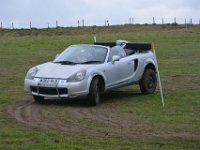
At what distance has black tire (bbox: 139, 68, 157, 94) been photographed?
16250 millimetres

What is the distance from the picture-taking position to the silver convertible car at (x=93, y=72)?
13547 millimetres

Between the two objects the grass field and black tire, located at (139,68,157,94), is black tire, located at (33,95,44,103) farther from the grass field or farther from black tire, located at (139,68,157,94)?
black tire, located at (139,68,157,94)

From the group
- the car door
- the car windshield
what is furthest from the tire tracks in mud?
the car windshield

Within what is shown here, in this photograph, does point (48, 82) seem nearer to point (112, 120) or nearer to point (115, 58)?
point (115, 58)

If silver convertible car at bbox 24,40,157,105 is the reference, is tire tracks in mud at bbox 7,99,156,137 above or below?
below

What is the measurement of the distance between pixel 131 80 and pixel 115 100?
909 mm

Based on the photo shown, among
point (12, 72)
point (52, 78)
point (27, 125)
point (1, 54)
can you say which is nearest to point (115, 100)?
point (52, 78)

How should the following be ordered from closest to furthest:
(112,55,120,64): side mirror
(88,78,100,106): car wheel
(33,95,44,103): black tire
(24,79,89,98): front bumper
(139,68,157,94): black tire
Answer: (24,79,89,98): front bumper → (88,78,100,106): car wheel → (33,95,44,103): black tire → (112,55,120,64): side mirror → (139,68,157,94): black tire

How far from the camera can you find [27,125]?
35.2 feet

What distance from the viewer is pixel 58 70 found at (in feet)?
45.6

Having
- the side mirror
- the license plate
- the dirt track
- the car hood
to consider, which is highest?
the side mirror

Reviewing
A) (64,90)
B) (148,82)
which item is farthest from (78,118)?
(148,82)

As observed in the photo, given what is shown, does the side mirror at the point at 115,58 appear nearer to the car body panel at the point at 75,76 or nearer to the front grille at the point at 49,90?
the car body panel at the point at 75,76

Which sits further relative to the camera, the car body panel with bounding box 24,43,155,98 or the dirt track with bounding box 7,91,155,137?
the car body panel with bounding box 24,43,155,98
